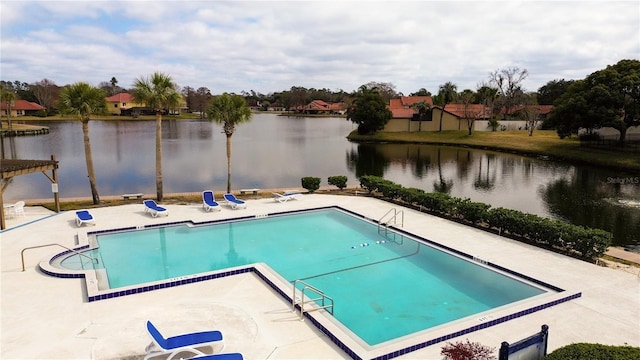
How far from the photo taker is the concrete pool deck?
290 inches

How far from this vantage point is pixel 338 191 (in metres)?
21.9

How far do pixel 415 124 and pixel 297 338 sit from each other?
58.9 metres

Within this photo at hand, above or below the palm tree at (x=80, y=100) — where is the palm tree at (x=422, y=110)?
above

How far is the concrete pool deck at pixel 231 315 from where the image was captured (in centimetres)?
736

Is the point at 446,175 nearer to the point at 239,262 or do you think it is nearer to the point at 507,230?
the point at 507,230

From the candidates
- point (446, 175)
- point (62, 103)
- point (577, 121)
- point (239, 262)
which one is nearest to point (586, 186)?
point (446, 175)

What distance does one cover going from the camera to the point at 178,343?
692 cm

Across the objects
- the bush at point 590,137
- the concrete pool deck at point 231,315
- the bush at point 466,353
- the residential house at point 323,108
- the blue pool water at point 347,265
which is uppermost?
the residential house at point 323,108

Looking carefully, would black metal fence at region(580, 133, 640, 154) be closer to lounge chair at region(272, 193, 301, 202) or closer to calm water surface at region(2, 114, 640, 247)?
calm water surface at region(2, 114, 640, 247)

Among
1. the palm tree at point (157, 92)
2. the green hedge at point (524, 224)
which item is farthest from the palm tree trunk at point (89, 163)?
the green hedge at point (524, 224)

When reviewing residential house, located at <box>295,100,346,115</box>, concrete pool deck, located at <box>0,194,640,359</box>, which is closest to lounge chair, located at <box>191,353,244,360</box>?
concrete pool deck, located at <box>0,194,640,359</box>

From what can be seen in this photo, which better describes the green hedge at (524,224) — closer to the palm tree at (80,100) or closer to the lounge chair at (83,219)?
the lounge chair at (83,219)

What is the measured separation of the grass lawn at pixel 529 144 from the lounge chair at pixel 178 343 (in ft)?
120

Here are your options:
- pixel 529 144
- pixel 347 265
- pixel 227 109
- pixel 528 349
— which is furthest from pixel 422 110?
pixel 528 349
